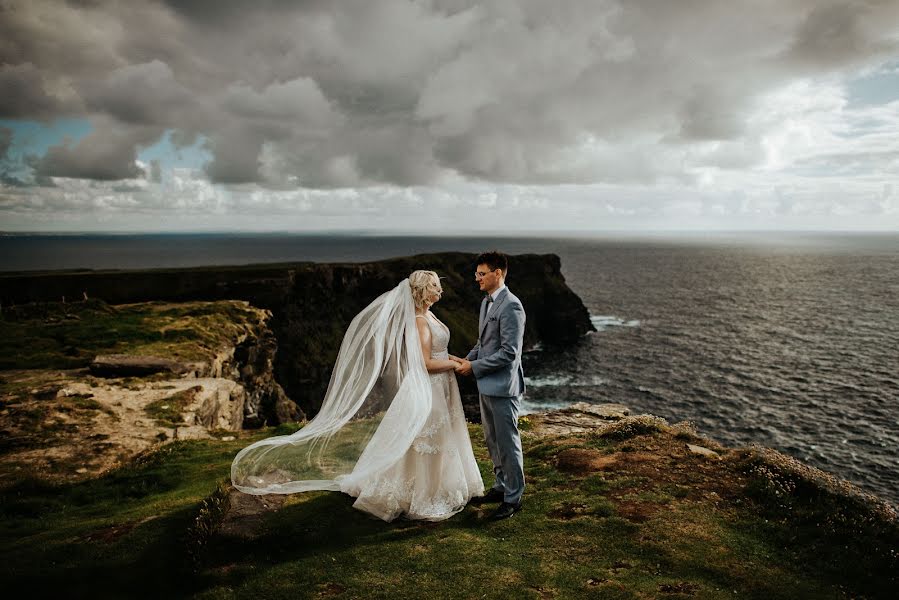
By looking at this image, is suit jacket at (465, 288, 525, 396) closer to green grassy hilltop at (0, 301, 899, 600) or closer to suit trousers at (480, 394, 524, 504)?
suit trousers at (480, 394, 524, 504)

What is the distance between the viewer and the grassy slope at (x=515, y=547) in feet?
21.4

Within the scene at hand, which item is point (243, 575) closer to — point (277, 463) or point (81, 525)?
point (277, 463)

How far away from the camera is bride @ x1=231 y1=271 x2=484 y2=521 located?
27.4ft

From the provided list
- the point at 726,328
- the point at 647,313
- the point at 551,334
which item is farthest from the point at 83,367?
the point at 647,313

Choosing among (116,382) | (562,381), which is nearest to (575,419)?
(116,382)

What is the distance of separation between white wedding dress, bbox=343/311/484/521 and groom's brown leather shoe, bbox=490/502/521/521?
63cm

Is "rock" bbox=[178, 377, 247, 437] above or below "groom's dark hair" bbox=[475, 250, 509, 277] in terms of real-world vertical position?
below

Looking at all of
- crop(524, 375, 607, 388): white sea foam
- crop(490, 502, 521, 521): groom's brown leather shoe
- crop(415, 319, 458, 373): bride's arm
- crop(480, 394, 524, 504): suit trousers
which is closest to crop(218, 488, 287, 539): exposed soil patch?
crop(415, 319, 458, 373): bride's arm

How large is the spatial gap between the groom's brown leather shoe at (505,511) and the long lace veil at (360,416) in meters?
2.14

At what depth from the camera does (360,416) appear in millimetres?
9055

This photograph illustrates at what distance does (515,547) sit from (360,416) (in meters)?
3.69

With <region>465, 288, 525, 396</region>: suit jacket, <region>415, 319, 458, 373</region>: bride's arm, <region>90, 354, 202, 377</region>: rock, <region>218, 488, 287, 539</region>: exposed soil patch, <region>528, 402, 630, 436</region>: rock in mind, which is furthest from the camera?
<region>90, 354, 202, 377</region>: rock

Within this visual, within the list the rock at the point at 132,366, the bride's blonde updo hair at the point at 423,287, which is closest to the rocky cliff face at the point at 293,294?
the rock at the point at 132,366

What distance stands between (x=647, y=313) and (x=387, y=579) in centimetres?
10490
